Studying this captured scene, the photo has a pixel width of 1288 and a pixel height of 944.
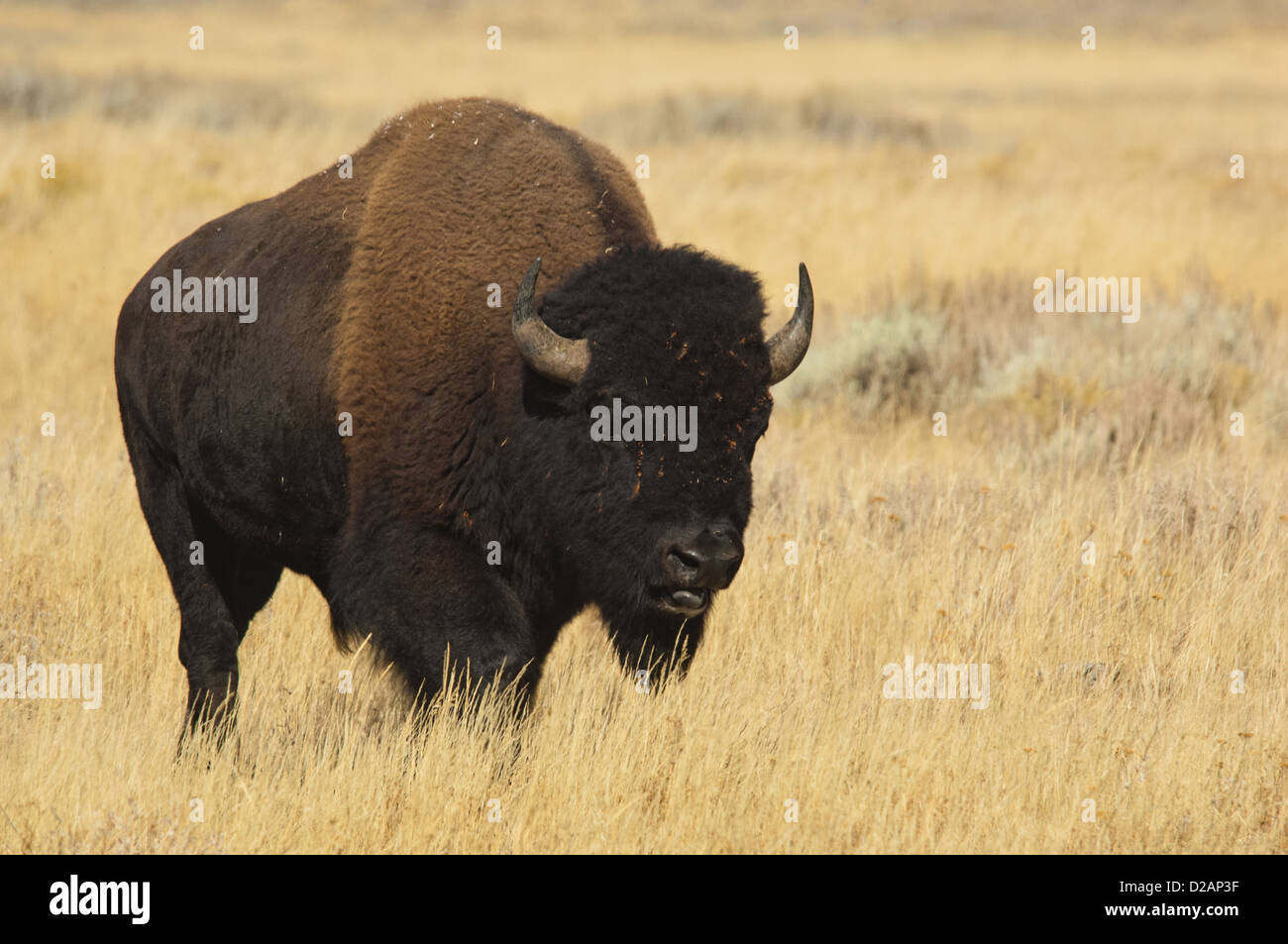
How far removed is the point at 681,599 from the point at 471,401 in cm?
109

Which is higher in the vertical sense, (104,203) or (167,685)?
(104,203)

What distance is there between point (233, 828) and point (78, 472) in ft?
14.1

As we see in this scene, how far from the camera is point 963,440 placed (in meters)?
10.2

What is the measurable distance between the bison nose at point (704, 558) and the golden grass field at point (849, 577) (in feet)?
2.35

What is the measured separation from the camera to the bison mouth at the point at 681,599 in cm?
462

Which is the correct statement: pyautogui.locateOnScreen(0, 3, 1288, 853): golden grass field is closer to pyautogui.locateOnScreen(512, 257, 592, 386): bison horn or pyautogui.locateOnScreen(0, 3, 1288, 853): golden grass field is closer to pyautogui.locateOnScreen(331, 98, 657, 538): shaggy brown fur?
pyautogui.locateOnScreen(331, 98, 657, 538): shaggy brown fur

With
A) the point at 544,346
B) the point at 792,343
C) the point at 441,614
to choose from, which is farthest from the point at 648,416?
the point at 441,614

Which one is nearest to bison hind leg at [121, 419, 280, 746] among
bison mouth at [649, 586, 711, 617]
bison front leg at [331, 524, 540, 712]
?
bison front leg at [331, 524, 540, 712]

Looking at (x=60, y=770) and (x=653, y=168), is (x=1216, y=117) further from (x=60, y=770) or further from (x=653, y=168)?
(x=60, y=770)

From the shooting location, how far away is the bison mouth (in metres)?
4.62

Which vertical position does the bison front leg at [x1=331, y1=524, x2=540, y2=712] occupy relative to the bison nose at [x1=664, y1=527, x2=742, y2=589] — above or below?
below

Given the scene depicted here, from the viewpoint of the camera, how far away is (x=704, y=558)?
447 cm

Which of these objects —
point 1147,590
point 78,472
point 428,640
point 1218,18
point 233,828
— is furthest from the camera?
point 1218,18

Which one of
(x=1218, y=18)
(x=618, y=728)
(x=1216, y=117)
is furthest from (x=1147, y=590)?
(x=1218, y=18)
